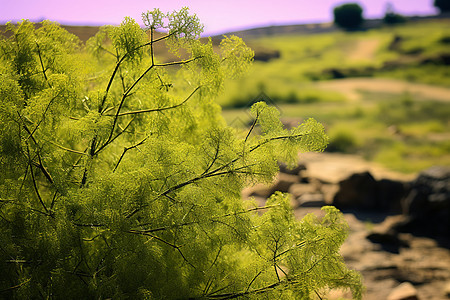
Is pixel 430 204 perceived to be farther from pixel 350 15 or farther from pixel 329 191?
pixel 350 15

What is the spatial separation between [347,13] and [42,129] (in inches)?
1706

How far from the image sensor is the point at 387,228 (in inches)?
293

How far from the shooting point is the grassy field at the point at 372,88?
14555mm

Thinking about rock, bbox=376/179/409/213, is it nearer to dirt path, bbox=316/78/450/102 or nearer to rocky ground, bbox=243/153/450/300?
rocky ground, bbox=243/153/450/300

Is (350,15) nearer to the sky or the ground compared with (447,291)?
nearer to the sky

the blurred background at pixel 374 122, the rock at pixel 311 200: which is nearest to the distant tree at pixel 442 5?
the blurred background at pixel 374 122

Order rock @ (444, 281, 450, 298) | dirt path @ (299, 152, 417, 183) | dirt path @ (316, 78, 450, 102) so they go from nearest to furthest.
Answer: rock @ (444, 281, 450, 298) → dirt path @ (299, 152, 417, 183) → dirt path @ (316, 78, 450, 102)

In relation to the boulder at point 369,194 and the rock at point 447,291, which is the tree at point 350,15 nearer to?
the boulder at point 369,194

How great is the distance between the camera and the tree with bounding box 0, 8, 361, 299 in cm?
184

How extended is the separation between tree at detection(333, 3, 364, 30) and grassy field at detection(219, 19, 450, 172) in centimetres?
264

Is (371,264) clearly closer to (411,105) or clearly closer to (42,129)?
(42,129)

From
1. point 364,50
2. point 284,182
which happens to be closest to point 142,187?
point 284,182

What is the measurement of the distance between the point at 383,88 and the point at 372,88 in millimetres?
607

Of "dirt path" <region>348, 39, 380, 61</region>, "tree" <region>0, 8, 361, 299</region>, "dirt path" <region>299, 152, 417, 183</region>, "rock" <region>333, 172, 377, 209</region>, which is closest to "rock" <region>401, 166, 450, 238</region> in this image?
"rock" <region>333, 172, 377, 209</region>
